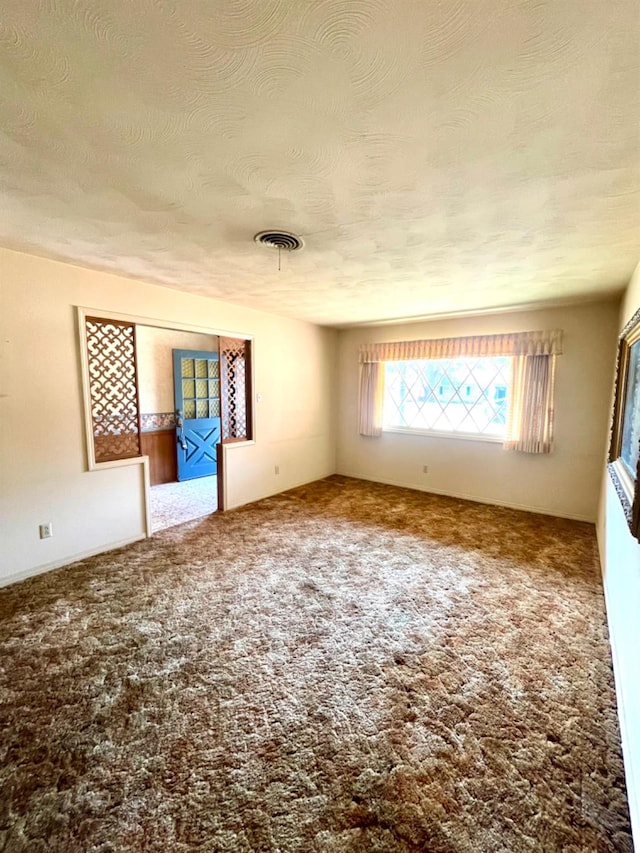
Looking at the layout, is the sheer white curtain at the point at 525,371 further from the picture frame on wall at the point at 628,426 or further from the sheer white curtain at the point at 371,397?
Result: the picture frame on wall at the point at 628,426

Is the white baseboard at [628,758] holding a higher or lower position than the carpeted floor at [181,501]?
higher

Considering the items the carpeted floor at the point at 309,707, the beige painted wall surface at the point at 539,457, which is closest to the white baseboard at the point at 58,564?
the carpeted floor at the point at 309,707

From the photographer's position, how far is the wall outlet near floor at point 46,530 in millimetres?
2715

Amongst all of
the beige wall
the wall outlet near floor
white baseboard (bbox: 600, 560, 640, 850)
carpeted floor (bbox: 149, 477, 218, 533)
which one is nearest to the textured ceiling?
the beige wall

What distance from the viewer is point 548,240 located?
2127 millimetres

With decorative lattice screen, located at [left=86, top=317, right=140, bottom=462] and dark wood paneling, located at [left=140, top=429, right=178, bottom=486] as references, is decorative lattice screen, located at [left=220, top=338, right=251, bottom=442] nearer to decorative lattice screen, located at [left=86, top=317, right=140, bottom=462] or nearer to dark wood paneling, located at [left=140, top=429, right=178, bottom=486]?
decorative lattice screen, located at [left=86, top=317, right=140, bottom=462]

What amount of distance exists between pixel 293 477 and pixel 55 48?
4449mm

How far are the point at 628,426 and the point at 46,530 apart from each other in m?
4.06

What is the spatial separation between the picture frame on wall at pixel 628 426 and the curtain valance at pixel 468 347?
122 cm

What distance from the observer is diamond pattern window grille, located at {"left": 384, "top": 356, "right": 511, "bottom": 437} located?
14.4 feet

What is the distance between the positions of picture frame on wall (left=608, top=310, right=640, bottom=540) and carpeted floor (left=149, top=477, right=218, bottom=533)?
3.64 metres

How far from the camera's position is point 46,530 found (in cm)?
273

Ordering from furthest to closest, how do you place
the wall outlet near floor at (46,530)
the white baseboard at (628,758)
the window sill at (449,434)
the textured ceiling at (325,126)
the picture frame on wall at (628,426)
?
the window sill at (449,434) < the wall outlet near floor at (46,530) < the picture frame on wall at (628,426) < the white baseboard at (628,758) < the textured ceiling at (325,126)

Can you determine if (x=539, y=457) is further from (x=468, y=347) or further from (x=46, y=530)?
(x=46, y=530)
